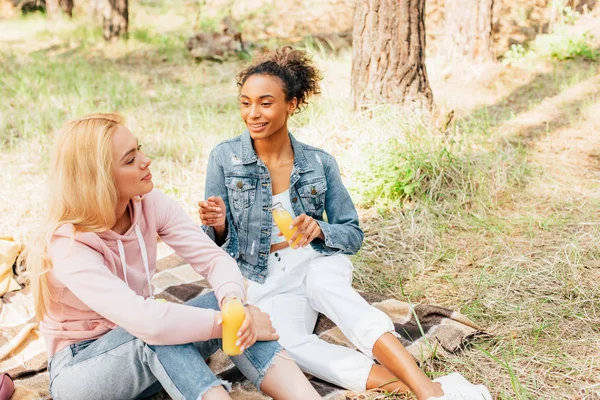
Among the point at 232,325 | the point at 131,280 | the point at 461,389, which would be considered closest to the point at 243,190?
the point at 131,280

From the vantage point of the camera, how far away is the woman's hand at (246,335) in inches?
84.0

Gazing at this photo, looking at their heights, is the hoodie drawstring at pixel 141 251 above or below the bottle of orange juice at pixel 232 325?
above

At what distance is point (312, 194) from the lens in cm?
288

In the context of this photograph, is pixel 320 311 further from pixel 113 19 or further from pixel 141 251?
pixel 113 19

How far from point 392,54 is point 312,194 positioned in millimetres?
2220

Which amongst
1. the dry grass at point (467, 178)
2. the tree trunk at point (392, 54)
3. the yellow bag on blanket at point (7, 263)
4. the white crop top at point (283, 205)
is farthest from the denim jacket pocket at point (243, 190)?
the tree trunk at point (392, 54)

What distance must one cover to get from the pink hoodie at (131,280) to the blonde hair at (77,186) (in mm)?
36

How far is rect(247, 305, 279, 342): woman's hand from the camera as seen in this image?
2.25 meters

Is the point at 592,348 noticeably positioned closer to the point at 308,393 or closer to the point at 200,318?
the point at 308,393

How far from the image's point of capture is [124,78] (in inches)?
278

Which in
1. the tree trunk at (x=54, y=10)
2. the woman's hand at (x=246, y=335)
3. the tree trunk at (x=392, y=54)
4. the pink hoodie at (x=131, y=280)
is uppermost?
the tree trunk at (x=54, y=10)

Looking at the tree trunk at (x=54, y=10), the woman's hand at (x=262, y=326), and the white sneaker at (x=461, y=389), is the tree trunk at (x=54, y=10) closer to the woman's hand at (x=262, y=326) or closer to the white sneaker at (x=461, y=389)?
the woman's hand at (x=262, y=326)

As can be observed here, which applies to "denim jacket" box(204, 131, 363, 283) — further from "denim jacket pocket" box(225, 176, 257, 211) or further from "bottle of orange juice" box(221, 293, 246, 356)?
"bottle of orange juice" box(221, 293, 246, 356)

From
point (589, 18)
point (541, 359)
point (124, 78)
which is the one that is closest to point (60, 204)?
point (541, 359)
